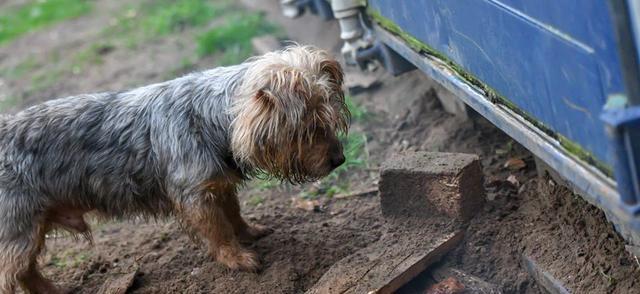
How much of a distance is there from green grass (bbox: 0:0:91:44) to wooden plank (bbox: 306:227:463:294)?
8.54 meters

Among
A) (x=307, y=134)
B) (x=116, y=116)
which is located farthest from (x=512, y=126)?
(x=116, y=116)

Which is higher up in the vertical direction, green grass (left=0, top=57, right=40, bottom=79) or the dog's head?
the dog's head

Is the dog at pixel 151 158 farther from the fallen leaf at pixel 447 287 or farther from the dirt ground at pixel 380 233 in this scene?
the fallen leaf at pixel 447 287

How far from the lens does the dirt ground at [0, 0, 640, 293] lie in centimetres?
460

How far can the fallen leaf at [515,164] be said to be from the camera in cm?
548

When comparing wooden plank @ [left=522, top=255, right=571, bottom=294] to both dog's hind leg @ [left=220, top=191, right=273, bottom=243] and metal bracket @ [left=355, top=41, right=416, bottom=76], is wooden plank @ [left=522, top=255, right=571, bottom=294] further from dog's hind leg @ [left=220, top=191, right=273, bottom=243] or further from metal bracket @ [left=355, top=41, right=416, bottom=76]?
metal bracket @ [left=355, top=41, right=416, bottom=76]

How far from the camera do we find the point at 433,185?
5.00 metres

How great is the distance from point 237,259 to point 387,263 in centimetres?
96

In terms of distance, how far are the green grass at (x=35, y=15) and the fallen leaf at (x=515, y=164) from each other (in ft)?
27.6

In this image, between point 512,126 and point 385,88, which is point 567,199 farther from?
point 385,88

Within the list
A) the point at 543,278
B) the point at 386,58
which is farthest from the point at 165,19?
the point at 543,278

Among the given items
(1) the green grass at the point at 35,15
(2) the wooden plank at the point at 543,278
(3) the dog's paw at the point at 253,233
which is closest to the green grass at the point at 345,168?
(3) the dog's paw at the point at 253,233

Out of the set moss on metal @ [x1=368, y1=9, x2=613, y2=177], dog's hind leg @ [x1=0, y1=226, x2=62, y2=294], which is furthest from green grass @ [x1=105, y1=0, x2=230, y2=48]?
dog's hind leg @ [x1=0, y1=226, x2=62, y2=294]

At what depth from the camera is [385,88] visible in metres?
7.51
